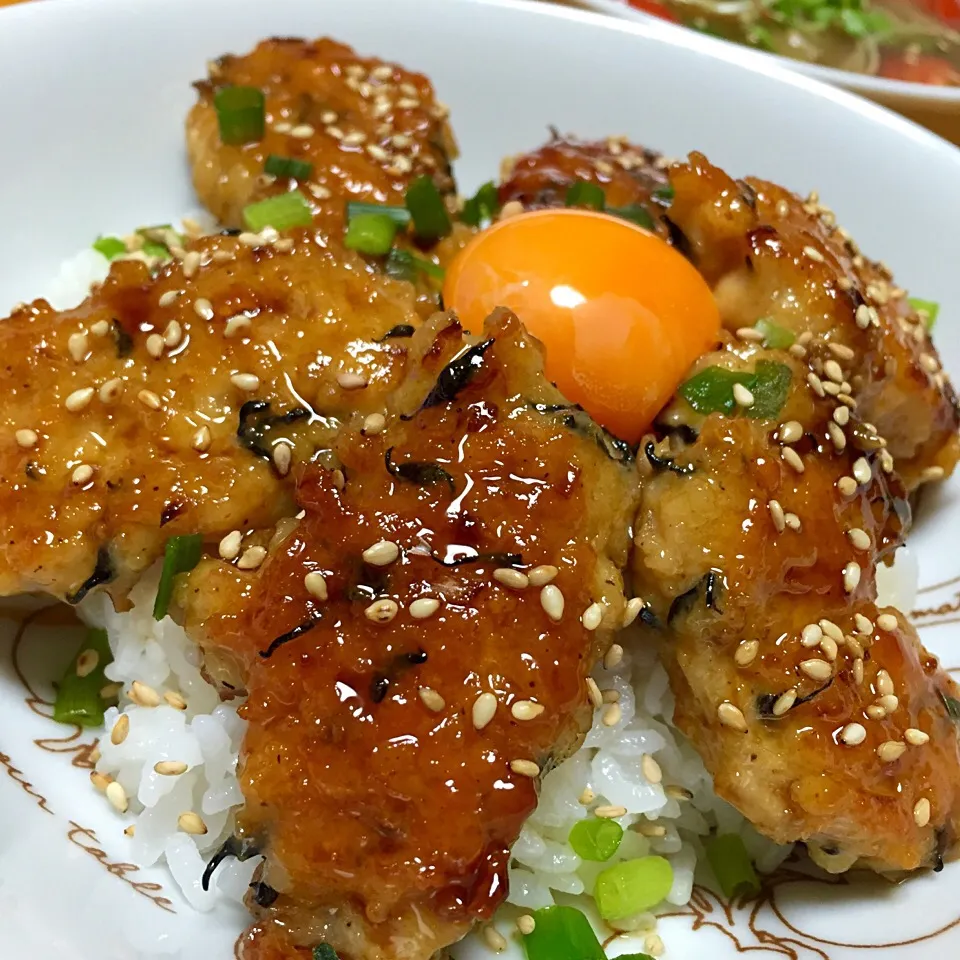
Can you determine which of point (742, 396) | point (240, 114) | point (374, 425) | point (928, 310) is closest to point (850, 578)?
point (742, 396)

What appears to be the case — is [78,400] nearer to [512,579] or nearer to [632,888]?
[512,579]

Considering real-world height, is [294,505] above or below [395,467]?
below

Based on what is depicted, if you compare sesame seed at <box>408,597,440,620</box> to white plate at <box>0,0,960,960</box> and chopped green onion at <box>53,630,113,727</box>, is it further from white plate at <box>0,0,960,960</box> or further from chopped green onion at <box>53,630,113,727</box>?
chopped green onion at <box>53,630,113,727</box>

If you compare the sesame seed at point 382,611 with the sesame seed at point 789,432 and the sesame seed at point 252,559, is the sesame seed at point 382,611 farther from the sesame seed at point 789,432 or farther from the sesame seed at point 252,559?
the sesame seed at point 789,432

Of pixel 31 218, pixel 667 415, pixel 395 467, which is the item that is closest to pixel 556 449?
pixel 395 467

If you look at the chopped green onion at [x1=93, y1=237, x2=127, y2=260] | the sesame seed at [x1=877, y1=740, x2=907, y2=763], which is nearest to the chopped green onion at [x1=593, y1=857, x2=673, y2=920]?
the sesame seed at [x1=877, y1=740, x2=907, y2=763]

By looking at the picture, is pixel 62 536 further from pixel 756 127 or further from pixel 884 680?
pixel 756 127

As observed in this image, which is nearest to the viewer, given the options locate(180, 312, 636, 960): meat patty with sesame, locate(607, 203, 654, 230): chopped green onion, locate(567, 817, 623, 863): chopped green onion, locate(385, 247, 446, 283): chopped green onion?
locate(180, 312, 636, 960): meat patty with sesame
